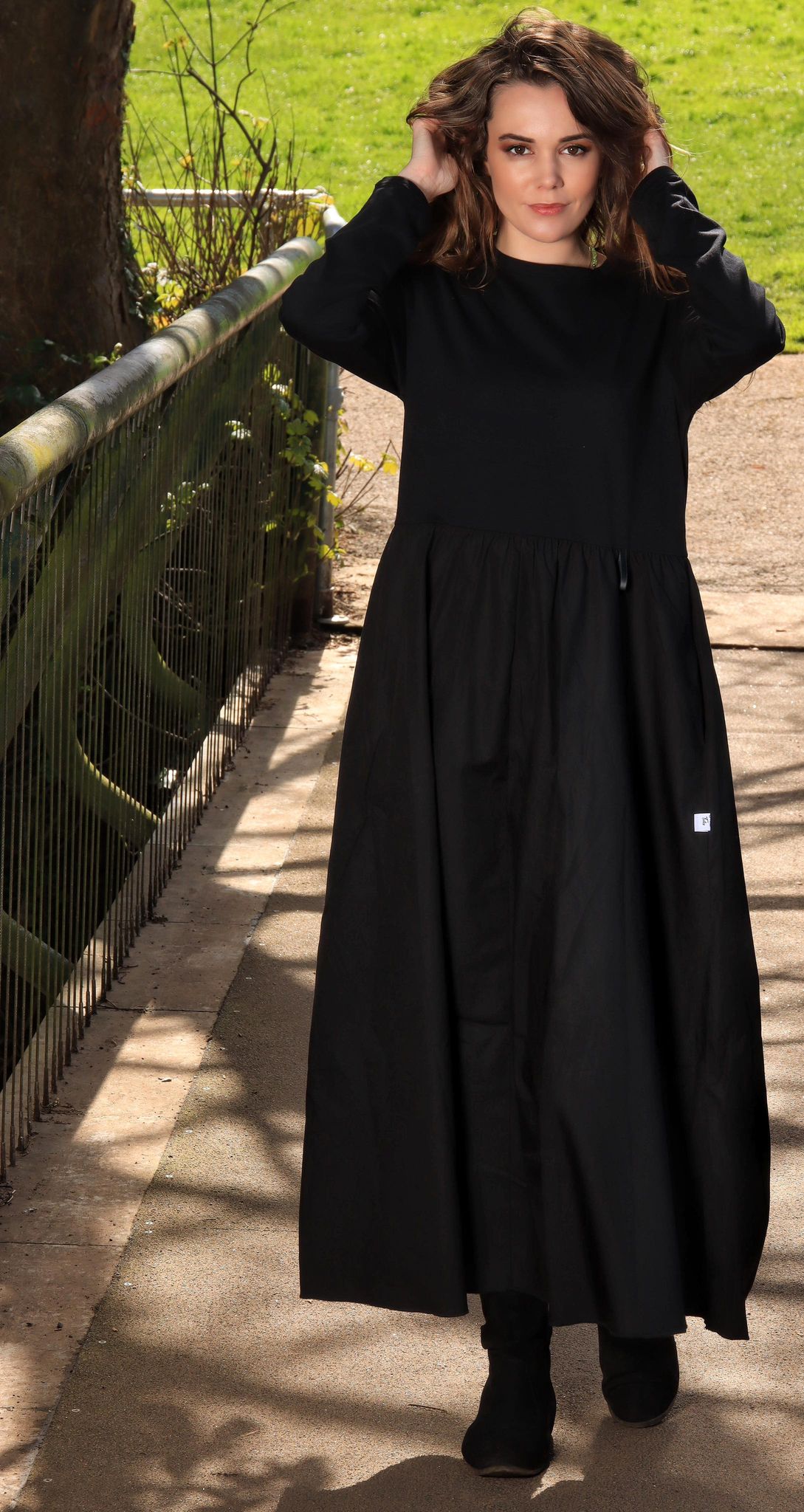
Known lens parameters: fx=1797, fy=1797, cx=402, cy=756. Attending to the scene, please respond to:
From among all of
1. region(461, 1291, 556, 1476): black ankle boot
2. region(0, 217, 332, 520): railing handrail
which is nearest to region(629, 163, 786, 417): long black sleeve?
region(0, 217, 332, 520): railing handrail

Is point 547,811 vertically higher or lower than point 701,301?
lower

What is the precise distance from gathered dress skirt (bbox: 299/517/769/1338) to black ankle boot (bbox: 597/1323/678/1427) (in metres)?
0.10

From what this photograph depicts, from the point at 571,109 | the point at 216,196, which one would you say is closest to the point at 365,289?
the point at 571,109

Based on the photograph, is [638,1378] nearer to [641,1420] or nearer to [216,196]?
[641,1420]

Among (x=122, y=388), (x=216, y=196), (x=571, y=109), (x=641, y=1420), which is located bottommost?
(x=641, y=1420)

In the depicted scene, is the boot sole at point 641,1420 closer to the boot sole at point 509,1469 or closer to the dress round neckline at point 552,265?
the boot sole at point 509,1469

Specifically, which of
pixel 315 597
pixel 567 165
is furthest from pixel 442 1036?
pixel 315 597

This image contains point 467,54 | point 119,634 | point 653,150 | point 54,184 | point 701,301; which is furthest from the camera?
point 467,54

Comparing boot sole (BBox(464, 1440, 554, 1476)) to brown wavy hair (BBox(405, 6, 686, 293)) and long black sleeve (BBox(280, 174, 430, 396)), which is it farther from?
brown wavy hair (BBox(405, 6, 686, 293))

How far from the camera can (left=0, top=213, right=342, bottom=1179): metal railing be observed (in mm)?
3115

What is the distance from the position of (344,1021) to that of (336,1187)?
0.24 metres

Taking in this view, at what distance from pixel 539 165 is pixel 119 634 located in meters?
1.78

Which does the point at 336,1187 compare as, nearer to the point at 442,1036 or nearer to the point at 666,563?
the point at 442,1036

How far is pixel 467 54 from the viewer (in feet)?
56.3
